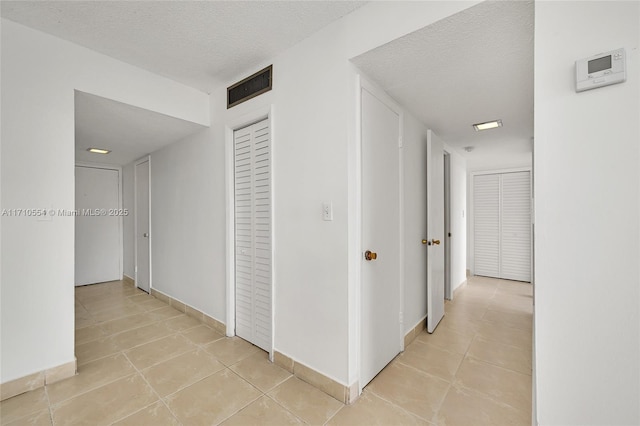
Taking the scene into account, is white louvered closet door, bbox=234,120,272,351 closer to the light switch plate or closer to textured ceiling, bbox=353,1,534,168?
the light switch plate

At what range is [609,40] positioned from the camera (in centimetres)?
97

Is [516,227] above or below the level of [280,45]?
below

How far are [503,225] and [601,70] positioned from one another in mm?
4683

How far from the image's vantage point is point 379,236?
2002 mm

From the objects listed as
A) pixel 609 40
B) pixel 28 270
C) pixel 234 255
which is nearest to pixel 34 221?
pixel 28 270

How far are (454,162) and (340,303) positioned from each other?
Answer: 322 cm

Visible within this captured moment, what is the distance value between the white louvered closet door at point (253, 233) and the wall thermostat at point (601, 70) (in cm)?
177

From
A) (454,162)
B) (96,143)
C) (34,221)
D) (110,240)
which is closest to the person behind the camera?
(34,221)

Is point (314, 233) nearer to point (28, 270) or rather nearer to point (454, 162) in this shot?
point (28, 270)

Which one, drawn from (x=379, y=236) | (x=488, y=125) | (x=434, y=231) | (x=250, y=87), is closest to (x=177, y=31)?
(x=250, y=87)

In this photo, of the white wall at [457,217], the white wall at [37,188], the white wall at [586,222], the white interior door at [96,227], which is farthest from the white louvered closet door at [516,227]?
the white interior door at [96,227]

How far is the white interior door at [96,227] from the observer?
4.35m

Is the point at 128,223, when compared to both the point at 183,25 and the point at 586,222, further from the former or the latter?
the point at 586,222

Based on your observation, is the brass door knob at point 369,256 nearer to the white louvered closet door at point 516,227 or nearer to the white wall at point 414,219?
the white wall at point 414,219
